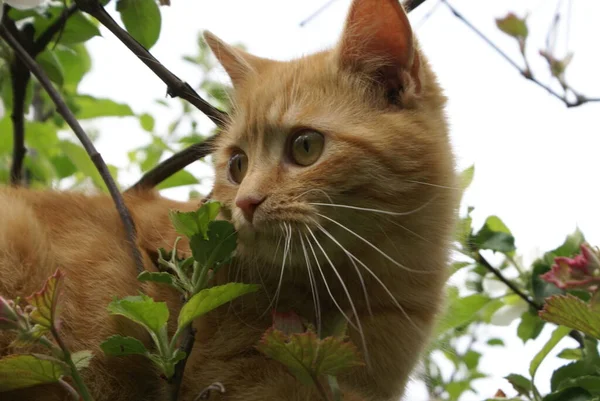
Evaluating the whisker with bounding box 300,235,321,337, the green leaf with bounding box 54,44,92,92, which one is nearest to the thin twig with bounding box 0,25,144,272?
the whisker with bounding box 300,235,321,337

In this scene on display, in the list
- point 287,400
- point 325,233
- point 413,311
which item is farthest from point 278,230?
point 413,311

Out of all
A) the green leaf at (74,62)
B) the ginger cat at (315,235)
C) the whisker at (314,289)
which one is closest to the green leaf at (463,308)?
the ginger cat at (315,235)

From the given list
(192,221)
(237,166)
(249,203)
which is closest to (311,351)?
(192,221)

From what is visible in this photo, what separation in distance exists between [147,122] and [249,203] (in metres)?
1.37

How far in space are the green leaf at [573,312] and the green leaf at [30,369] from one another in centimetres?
61

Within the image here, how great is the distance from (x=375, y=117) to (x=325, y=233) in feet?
0.90

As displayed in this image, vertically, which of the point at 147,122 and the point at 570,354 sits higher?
the point at 147,122

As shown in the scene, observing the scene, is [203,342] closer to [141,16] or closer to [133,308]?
[133,308]

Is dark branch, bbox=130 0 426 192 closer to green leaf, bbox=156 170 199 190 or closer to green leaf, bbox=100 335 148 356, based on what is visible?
green leaf, bbox=156 170 199 190

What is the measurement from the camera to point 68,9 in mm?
1538

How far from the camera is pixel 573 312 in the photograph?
86cm

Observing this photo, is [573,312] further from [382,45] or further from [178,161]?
[178,161]

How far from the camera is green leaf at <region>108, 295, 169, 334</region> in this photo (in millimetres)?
859

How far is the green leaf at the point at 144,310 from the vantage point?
86 cm
